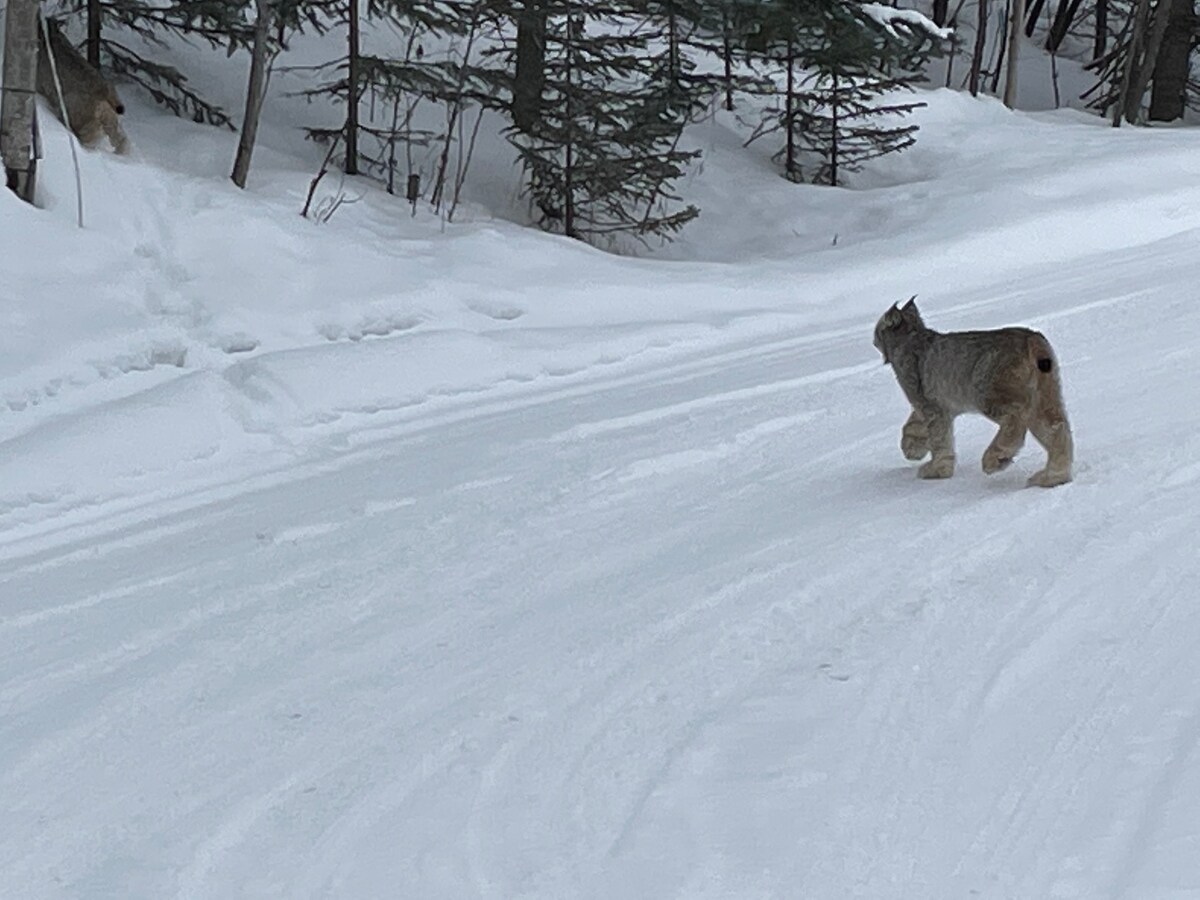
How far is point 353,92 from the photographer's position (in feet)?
48.9

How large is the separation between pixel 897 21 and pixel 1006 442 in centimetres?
1273

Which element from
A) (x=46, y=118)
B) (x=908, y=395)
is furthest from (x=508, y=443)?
(x=46, y=118)

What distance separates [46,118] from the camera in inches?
515

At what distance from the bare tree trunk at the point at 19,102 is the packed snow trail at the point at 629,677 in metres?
4.77

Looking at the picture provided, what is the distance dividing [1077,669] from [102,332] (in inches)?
260

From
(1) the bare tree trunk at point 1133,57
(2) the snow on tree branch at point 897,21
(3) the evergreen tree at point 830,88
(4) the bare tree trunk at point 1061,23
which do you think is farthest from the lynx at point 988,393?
(4) the bare tree trunk at point 1061,23

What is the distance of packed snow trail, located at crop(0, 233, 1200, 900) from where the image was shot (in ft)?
11.5

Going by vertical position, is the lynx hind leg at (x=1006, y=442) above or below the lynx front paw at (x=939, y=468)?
above

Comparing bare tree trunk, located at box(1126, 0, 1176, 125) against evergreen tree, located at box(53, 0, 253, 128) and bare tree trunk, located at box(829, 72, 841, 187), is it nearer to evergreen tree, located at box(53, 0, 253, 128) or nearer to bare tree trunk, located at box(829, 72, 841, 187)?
bare tree trunk, located at box(829, 72, 841, 187)

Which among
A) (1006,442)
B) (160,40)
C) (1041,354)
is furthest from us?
(160,40)

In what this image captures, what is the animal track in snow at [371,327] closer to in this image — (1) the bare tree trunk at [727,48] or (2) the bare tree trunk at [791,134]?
(1) the bare tree trunk at [727,48]

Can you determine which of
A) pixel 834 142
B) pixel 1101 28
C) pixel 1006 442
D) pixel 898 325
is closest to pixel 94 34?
pixel 834 142

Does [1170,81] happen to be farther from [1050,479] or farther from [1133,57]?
[1050,479]

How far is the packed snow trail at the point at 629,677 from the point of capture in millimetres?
3514
